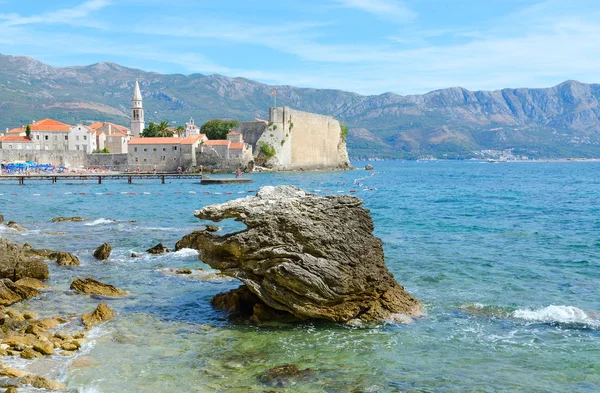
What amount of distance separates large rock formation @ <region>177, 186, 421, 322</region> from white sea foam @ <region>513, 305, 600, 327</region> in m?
2.05

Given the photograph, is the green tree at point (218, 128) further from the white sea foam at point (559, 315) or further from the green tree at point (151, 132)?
the white sea foam at point (559, 315)

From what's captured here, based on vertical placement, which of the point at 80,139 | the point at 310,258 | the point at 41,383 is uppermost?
the point at 80,139

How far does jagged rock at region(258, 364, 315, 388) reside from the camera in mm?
7859

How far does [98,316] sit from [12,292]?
2602 mm

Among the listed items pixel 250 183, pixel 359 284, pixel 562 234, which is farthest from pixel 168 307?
pixel 250 183

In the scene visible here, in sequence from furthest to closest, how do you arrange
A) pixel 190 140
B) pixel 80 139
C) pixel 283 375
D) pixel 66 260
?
pixel 80 139, pixel 190 140, pixel 66 260, pixel 283 375

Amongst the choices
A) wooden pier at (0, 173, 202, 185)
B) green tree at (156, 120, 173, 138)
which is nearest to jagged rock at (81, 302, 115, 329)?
wooden pier at (0, 173, 202, 185)

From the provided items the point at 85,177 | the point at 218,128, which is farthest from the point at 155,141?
the point at 218,128

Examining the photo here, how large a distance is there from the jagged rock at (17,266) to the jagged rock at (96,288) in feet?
4.25

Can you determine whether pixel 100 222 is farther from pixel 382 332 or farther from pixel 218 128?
pixel 218 128

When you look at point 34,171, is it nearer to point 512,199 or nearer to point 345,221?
point 512,199

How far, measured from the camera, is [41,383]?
24.6 ft

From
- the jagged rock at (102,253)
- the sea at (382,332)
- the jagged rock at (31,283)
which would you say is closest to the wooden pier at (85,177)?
the sea at (382,332)

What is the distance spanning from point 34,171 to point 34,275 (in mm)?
66659
